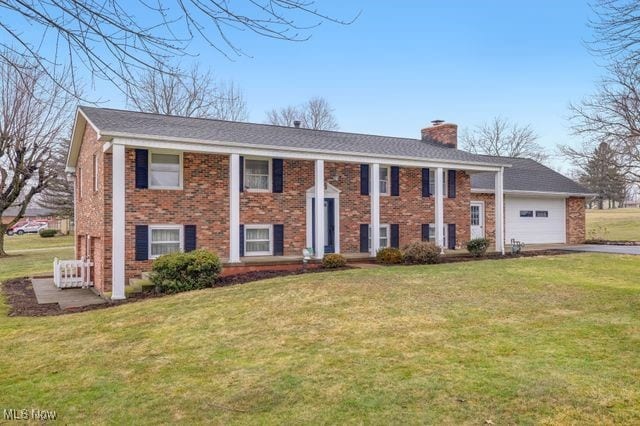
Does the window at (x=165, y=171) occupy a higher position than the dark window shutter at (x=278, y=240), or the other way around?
the window at (x=165, y=171)

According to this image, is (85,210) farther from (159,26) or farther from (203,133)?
(159,26)

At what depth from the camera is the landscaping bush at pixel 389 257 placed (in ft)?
49.2

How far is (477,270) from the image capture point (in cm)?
1288

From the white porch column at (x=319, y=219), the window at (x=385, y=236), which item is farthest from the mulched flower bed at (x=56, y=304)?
the window at (x=385, y=236)

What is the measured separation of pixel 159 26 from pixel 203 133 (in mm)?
10634

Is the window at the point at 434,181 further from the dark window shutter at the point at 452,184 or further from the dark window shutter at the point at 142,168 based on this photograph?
the dark window shutter at the point at 142,168

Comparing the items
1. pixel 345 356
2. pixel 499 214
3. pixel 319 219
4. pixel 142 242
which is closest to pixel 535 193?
pixel 499 214

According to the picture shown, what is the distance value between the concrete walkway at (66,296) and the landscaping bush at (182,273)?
151 cm

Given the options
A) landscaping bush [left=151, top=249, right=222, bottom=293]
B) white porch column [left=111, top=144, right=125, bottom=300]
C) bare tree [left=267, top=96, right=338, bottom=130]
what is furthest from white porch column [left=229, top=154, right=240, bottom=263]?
bare tree [left=267, top=96, right=338, bottom=130]

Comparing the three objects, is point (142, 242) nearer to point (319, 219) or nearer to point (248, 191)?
point (248, 191)

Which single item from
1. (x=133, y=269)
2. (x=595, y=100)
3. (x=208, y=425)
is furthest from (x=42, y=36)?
(x=595, y=100)

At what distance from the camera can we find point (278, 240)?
1594 cm

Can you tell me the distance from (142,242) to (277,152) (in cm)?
476

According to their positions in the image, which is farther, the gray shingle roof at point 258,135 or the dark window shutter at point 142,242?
the dark window shutter at point 142,242
